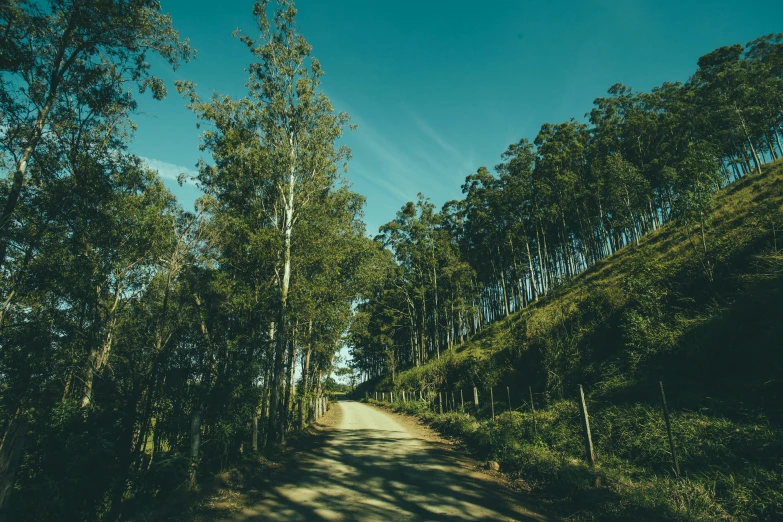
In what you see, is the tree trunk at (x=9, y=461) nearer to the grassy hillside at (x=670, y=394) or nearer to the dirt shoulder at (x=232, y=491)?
the dirt shoulder at (x=232, y=491)

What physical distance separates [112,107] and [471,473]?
573 inches

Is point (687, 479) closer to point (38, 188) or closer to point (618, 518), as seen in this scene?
point (618, 518)

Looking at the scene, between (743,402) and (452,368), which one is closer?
(743,402)

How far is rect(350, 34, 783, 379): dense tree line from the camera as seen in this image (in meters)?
32.3

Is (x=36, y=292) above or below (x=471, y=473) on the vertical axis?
above

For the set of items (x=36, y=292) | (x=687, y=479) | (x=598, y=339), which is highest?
(x=36, y=292)

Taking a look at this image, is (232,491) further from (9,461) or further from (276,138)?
(276,138)

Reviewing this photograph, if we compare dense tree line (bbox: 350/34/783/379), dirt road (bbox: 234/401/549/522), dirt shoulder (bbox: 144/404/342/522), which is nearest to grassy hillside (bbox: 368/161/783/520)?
dirt road (bbox: 234/401/549/522)

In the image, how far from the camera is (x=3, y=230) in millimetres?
8344

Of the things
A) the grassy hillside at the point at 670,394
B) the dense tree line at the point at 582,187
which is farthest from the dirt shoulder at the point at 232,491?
the dense tree line at the point at 582,187

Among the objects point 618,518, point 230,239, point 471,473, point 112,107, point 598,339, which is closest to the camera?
point 618,518

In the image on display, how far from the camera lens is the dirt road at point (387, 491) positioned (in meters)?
5.46

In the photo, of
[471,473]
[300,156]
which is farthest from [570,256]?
[471,473]

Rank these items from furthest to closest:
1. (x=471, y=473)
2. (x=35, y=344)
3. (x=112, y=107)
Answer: (x=112, y=107)
(x=35, y=344)
(x=471, y=473)
